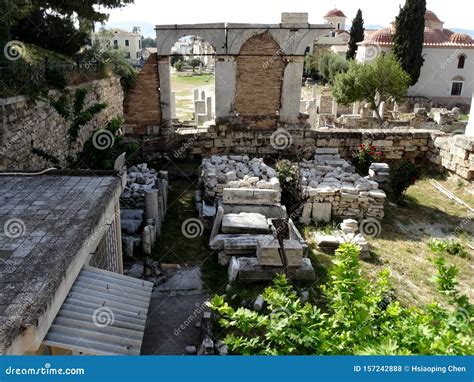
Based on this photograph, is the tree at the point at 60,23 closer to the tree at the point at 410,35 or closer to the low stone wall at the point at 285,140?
the low stone wall at the point at 285,140

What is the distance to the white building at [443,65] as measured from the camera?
34.8m

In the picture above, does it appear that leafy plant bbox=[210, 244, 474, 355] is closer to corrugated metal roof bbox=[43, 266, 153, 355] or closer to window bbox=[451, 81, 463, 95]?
corrugated metal roof bbox=[43, 266, 153, 355]

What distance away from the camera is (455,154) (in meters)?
12.5

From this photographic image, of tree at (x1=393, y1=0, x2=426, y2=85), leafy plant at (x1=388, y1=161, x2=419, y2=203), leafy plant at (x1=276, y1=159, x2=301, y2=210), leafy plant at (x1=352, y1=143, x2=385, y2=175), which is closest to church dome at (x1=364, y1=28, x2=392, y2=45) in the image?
tree at (x1=393, y1=0, x2=426, y2=85)

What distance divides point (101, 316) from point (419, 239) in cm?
749

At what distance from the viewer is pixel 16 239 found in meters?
4.30

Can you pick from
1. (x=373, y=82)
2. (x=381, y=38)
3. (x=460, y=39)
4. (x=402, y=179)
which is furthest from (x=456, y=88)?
(x=402, y=179)

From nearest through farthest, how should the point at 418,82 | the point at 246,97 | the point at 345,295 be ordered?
the point at 345,295
the point at 246,97
the point at 418,82

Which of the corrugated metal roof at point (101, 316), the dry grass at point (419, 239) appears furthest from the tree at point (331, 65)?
the corrugated metal roof at point (101, 316)

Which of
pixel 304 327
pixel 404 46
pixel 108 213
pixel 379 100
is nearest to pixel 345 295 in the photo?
pixel 304 327

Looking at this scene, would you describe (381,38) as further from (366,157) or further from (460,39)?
(366,157)

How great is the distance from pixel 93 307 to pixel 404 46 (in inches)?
1275

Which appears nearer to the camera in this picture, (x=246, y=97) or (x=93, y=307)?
(x=93, y=307)

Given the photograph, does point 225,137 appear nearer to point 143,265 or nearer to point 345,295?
point 143,265
